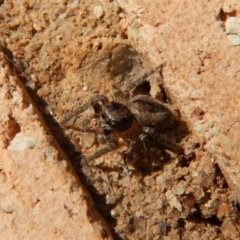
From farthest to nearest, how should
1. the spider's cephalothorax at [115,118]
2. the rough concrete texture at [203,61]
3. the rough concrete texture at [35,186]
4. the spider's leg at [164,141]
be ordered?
the spider's cephalothorax at [115,118], the spider's leg at [164,141], the rough concrete texture at [203,61], the rough concrete texture at [35,186]

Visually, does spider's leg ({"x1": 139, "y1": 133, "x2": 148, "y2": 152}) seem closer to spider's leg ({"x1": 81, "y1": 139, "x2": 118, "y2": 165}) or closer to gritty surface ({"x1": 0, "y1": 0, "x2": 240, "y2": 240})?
gritty surface ({"x1": 0, "y1": 0, "x2": 240, "y2": 240})

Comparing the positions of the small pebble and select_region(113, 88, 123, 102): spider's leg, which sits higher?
the small pebble

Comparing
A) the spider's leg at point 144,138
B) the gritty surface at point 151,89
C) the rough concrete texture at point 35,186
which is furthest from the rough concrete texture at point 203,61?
the rough concrete texture at point 35,186

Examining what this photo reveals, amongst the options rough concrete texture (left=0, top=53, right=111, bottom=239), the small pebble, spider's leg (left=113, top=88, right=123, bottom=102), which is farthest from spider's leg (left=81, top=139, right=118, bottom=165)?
the small pebble

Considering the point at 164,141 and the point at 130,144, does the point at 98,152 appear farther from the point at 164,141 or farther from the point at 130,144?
the point at 164,141

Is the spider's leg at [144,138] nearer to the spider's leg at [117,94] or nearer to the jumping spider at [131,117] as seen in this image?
the jumping spider at [131,117]

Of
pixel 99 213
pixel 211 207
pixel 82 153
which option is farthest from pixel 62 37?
pixel 211 207
